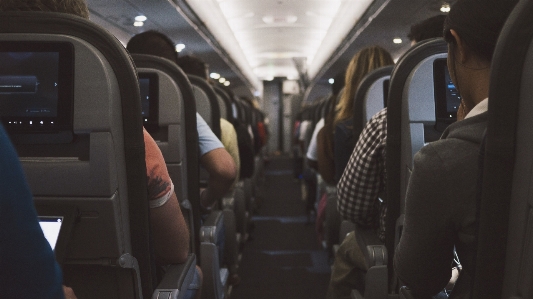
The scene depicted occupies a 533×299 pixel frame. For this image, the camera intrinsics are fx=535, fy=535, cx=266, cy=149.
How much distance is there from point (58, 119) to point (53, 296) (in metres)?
0.67

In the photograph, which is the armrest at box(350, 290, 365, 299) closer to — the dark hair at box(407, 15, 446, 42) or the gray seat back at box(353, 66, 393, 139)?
the gray seat back at box(353, 66, 393, 139)

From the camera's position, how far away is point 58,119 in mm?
1481

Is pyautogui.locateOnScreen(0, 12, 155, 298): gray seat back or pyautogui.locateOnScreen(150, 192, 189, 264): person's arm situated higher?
pyautogui.locateOnScreen(0, 12, 155, 298): gray seat back

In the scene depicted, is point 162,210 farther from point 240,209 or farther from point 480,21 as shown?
point 240,209

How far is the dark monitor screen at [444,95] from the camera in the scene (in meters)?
2.19

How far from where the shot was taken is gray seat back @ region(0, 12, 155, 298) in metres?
1.48

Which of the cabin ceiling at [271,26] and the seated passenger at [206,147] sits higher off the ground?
the cabin ceiling at [271,26]

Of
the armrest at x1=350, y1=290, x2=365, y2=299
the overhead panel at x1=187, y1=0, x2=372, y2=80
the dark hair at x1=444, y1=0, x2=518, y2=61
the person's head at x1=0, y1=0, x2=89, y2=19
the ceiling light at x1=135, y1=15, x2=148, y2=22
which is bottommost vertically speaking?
the armrest at x1=350, y1=290, x2=365, y2=299

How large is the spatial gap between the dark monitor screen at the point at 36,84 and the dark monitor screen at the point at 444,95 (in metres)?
1.45

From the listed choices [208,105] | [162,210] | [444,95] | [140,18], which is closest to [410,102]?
[444,95]

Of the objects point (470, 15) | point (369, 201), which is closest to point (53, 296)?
point (470, 15)

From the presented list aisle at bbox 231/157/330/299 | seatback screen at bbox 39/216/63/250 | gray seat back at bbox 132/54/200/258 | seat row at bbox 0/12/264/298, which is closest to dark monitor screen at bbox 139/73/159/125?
gray seat back at bbox 132/54/200/258

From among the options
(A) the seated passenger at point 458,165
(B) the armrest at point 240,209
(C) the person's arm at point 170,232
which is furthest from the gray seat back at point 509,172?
(B) the armrest at point 240,209

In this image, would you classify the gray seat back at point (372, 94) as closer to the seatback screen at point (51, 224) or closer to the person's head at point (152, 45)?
the person's head at point (152, 45)
